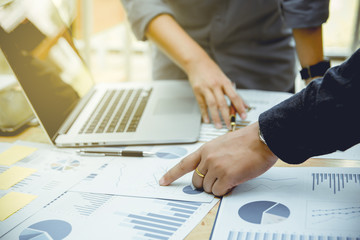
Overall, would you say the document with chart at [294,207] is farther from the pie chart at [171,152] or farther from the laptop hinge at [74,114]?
the laptop hinge at [74,114]

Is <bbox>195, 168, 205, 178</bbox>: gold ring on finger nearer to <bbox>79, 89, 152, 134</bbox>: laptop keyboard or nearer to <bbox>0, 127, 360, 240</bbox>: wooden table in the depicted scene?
<bbox>0, 127, 360, 240</bbox>: wooden table

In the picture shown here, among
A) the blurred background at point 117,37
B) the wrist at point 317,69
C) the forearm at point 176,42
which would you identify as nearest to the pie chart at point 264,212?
the forearm at point 176,42

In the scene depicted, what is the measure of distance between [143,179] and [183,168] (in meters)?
0.09

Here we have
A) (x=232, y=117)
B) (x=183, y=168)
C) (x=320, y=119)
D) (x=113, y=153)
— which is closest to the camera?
(x=320, y=119)

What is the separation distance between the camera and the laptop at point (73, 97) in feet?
2.70

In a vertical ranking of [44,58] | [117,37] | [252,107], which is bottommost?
[117,37]

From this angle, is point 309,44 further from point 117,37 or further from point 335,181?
point 117,37

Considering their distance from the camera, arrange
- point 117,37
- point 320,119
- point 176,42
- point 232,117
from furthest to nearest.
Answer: point 117,37
point 176,42
point 232,117
point 320,119

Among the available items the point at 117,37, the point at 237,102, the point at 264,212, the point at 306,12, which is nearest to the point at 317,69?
the point at 306,12

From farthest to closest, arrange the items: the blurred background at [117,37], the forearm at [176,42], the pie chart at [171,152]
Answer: the blurred background at [117,37] < the forearm at [176,42] < the pie chart at [171,152]

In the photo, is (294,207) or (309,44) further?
(309,44)

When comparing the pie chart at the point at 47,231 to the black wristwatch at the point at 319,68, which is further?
the black wristwatch at the point at 319,68

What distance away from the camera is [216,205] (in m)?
0.60

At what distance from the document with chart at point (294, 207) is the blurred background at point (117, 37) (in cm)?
142
